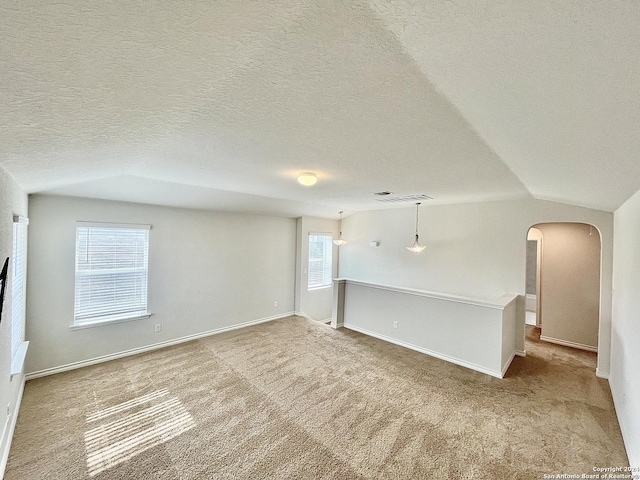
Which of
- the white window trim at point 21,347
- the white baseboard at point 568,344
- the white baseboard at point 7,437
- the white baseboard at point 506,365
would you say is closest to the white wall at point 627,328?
the white baseboard at point 506,365

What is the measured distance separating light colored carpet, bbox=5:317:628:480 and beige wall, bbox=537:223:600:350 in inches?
33.9

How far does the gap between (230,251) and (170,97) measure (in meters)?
4.26

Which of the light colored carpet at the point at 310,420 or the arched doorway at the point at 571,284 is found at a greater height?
the arched doorway at the point at 571,284

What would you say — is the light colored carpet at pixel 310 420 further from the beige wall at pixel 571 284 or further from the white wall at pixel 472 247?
the white wall at pixel 472 247

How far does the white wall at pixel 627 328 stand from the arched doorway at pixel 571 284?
1.71 metres

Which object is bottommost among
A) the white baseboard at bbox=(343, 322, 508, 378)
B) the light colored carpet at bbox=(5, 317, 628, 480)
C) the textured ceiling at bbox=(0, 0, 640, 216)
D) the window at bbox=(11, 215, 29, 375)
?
the light colored carpet at bbox=(5, 317, 628, 480)

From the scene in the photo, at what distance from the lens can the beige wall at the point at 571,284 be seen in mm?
4727

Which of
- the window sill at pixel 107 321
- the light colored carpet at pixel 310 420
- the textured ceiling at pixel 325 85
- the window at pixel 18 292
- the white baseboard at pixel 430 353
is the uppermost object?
the textured ceiling at pixel 325 85

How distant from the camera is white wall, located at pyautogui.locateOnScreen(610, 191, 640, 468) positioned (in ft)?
7.09

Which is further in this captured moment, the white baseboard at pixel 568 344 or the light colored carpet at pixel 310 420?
the white baseboard at pixel 568 344

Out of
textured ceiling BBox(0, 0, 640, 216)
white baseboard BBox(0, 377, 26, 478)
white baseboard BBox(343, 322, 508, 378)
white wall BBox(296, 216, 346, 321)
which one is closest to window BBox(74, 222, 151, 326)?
white baseboard BBox(0, 377, 26, 478)

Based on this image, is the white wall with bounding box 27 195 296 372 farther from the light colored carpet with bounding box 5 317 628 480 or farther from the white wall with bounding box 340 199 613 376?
the white wall with bounding box 340 199 613 376

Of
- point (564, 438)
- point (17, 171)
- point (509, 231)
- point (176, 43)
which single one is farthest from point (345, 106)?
point (509, 231)

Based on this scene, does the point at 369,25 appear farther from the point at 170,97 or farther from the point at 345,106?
the point at 170,97
